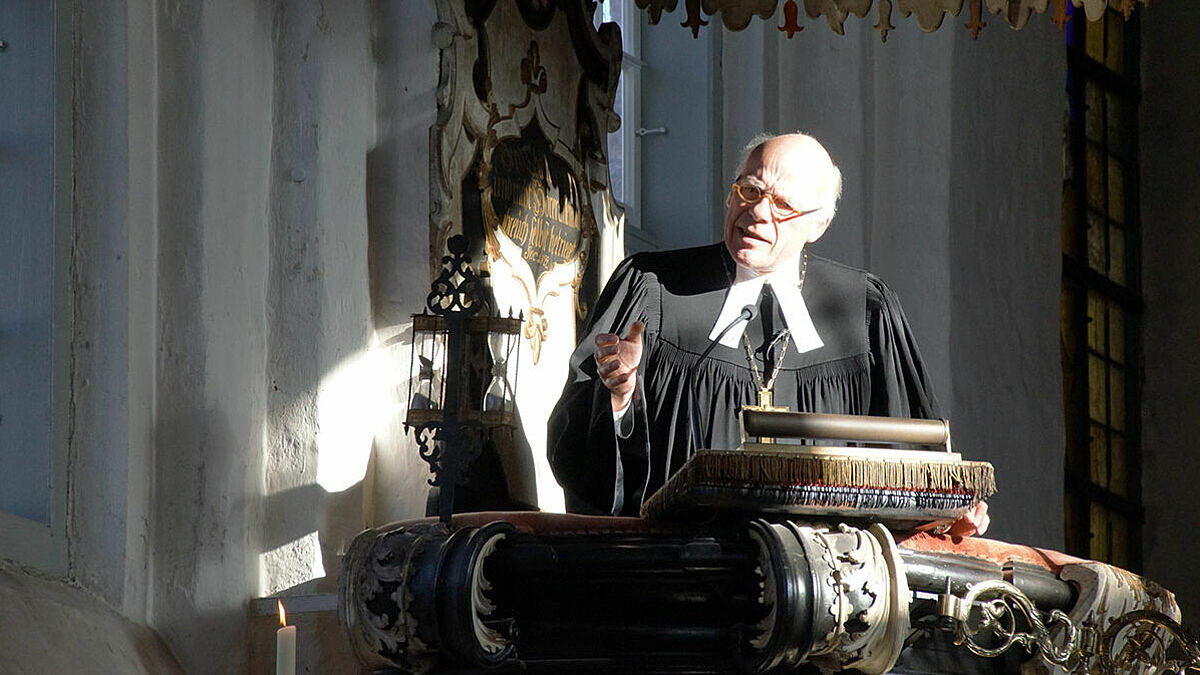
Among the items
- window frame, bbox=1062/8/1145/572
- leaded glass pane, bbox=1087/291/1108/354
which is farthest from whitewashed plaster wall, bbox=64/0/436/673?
leaded glass pane, bbox=1087/291/1108/354

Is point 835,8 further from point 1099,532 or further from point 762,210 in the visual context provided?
point 1099,532

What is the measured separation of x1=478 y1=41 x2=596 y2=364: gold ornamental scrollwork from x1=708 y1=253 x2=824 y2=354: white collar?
0.78 meters

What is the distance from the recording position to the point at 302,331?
183 inches

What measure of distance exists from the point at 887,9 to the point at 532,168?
Result: 1075 millimetres

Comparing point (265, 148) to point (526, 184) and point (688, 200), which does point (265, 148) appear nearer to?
point (526, 184)

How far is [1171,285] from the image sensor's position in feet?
33.2

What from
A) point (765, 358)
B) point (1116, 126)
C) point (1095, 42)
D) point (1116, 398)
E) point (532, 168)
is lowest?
point (1116, 398)

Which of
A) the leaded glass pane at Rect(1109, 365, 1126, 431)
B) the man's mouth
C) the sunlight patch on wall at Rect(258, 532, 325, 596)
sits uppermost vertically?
the man's mouth

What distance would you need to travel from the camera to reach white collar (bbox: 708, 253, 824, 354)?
4.62 m

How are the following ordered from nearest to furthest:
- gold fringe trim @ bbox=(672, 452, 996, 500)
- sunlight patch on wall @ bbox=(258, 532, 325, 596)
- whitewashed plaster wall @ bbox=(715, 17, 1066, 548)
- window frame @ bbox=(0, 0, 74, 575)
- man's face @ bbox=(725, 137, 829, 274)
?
gold fringe trim @ bbox=(672, 452, 996, 500)
window frame @ bbox=(0, 0, 74, 575)
sunlight patch on wall @ bbox=(258, 532, 325, 596)
man's face @ bbox=(725, 137, 829, 274)
whitewashed plaster wall @ bbox=(715, 17, 1066, 548)

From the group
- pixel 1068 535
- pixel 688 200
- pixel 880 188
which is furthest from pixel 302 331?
pixel 1068 535

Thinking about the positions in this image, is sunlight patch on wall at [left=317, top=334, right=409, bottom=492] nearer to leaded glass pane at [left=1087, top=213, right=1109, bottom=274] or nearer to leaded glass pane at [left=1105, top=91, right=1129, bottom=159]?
leaded glass pane at [left=1087, top=213, right=1109, bottom=274]

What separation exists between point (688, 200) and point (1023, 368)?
1931mm

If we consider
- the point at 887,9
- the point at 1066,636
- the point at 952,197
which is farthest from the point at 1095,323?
the point at 1066,636
